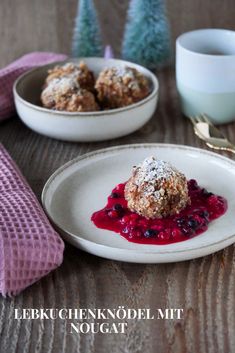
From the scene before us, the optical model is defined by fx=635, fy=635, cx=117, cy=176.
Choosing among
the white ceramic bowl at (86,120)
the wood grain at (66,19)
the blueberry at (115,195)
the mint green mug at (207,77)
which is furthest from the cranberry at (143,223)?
the wood grain at (66,19)

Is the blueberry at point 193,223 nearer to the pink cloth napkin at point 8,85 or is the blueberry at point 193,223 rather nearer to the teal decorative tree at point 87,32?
the pink cloth napkin at point 8,85

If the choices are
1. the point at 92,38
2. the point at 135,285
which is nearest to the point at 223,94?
the point at 92,38

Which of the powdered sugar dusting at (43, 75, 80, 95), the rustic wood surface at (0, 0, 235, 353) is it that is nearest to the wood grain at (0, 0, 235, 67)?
the powdered sugar dusting at (43, 75, 80, 95)

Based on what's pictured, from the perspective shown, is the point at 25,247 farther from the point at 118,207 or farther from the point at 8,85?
the point at 8,85

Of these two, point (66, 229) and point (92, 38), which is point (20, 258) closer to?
point (66, 229)

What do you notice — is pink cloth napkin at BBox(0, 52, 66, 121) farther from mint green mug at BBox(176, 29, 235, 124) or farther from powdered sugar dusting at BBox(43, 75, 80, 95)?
mint green mug at BBox(176, 29, 235, 124)
